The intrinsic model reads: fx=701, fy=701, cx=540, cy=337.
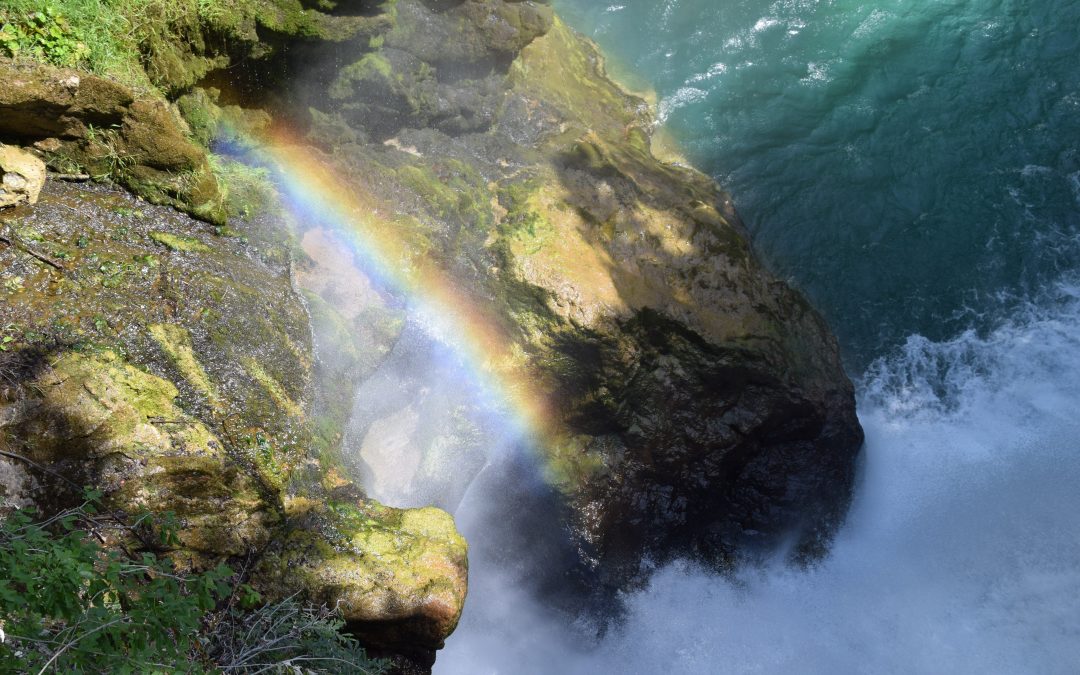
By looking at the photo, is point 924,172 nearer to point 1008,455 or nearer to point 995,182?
A: point 995,182

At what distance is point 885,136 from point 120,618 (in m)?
11.8

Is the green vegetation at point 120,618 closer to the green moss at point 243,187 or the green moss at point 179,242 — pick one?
the green moss at point 179,242

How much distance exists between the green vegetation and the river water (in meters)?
3.59

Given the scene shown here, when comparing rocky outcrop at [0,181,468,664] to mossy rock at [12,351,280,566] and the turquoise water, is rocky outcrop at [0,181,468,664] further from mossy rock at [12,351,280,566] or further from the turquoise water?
the turquoise water

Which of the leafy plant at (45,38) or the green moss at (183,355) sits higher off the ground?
the leafy plant at (45,38)

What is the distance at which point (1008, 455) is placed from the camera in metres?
8.91

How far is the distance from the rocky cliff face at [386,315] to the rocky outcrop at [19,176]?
109mm

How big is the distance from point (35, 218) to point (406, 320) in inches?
128

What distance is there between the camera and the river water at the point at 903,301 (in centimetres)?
803

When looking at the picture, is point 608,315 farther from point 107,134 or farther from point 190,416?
point 107,134

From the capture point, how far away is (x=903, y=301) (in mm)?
9992

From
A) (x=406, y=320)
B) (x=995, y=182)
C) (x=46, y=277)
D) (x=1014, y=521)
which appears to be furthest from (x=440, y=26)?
(x=1014, y=521)

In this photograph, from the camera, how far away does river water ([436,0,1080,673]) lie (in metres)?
8.03

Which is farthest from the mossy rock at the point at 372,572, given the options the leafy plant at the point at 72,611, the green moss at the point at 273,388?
the leafy plant at the point at 72,611
